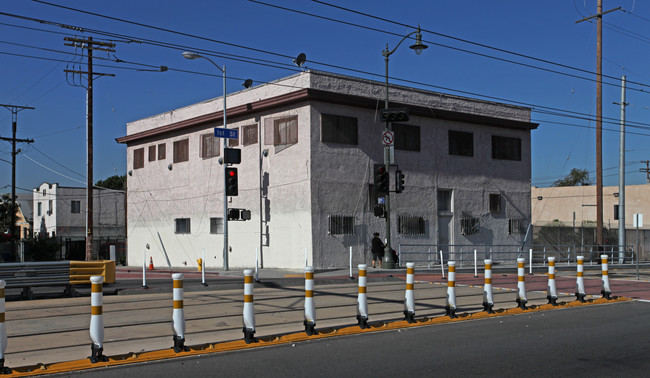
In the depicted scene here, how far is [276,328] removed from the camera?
11.0 metres

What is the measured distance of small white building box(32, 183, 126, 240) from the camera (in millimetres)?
65625

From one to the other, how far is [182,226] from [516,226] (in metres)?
17.8

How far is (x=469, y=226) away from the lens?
34.5 m

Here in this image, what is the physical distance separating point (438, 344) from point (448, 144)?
25.2m

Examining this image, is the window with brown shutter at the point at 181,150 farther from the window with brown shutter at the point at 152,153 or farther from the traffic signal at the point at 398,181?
the traffic signal at the point at 398,181

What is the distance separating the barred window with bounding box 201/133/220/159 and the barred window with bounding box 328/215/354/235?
7598 mm

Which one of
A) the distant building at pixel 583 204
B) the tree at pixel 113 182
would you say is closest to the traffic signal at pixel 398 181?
the distant building at pixel 583 204

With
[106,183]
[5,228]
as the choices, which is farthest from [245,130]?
[106,183]

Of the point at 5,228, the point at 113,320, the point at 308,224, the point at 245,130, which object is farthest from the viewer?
the point at 5,228

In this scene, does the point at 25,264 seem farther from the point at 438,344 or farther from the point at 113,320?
the point at 438,344

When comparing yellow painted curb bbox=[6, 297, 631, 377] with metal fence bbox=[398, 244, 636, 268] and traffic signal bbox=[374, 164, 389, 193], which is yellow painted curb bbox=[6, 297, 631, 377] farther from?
metal fence bbox=[398, 244, 636, 268]

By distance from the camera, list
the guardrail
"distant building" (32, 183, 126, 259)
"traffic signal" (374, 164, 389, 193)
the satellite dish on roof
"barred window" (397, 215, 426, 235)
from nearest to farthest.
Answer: the guardrail, "traffic signal" (374, 164, 389, 193), the satellite dish on roof, "barred window" (397, 215, 426, 235), "distant building" (32, 183, 126, 259)

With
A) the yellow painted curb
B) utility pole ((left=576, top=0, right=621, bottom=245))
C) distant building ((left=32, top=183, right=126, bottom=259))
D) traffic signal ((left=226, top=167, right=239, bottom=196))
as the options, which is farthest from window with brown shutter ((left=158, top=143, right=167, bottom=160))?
distant building ((left=32, top=183, right=126, bottom=259))

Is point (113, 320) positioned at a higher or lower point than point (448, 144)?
lower
